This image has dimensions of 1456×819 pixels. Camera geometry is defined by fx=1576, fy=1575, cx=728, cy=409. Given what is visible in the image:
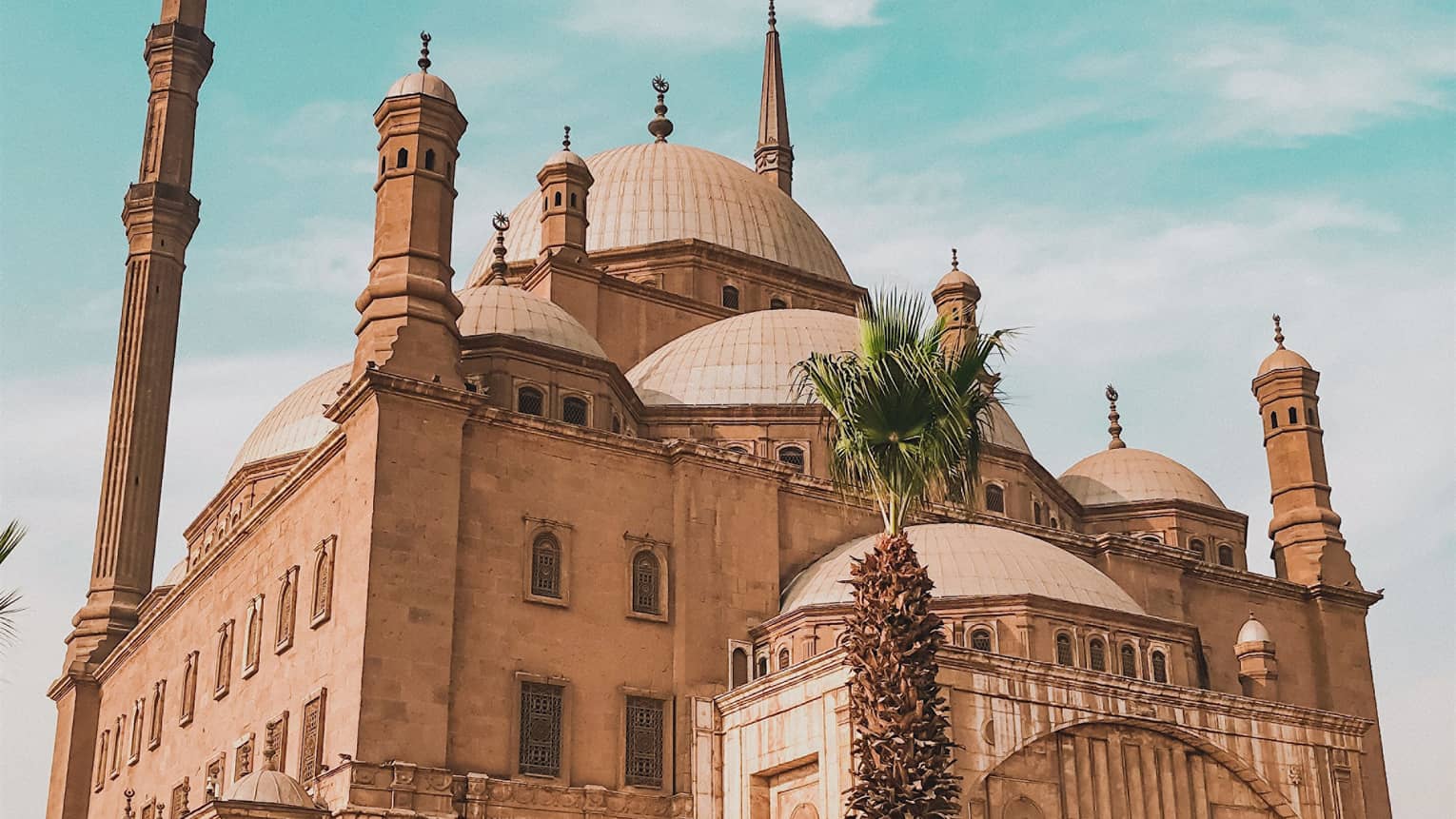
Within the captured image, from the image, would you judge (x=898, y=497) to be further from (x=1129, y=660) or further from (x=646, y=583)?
(x=1129, y=660)

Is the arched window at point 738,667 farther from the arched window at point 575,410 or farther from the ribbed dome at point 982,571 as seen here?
the arched window at point 575,410

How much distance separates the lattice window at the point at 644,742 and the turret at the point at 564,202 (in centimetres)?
1113

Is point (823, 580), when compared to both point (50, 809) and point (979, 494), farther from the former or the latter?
point (50, 809)

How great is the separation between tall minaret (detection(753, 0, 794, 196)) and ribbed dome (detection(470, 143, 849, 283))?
4.53 metres

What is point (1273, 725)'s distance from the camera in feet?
68.2

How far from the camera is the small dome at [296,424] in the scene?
97.4ft

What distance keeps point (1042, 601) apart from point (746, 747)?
450 cm

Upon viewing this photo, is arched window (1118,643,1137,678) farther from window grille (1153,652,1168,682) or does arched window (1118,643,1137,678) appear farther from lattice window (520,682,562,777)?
lattice window (520,682,562,777)

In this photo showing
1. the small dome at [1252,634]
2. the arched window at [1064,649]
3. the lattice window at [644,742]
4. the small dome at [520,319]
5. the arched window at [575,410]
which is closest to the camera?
the lattice window at [644,742]

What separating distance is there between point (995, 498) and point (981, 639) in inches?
256

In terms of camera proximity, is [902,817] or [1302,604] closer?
[902,817]

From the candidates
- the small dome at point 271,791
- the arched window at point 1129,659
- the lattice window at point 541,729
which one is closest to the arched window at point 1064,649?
the arched window at point 1129,659

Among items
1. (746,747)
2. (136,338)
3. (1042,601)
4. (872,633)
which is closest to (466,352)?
(746,747)

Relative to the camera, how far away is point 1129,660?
72.0ft
